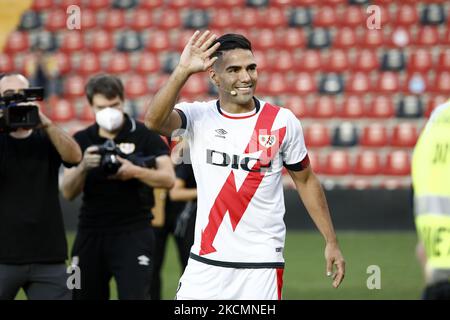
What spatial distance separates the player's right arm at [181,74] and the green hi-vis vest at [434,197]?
5.94 feet

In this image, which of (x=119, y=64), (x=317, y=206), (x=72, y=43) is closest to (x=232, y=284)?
(x=317, y=206)

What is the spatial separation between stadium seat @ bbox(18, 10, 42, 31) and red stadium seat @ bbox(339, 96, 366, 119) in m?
7.10

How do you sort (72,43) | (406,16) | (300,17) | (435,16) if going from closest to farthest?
(435,16)
(406,16)
(300,17)
(72,43)

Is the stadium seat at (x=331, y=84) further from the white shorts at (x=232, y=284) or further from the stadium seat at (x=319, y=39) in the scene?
the white shorts at (x=232, y=284)

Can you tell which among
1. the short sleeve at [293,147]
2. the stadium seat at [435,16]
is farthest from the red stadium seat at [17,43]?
the short sleeve at [293,147]

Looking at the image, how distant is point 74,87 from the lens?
68.6ft

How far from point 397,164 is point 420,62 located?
105 inches

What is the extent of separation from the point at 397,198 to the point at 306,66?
4.81m

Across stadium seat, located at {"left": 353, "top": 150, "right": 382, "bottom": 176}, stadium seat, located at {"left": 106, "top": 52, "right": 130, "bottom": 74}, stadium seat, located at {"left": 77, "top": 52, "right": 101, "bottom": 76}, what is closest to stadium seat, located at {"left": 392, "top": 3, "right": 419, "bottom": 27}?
stadium seat, located at {"left": 353, "top": 150, "right": 382, "bottom": 176}

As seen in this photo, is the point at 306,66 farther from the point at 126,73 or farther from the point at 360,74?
the point at 126,73

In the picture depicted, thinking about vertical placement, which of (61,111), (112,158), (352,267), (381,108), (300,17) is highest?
(300,17)

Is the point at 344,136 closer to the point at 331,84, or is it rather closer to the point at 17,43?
the point at 331,84

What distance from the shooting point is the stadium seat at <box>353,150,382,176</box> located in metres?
18.6
